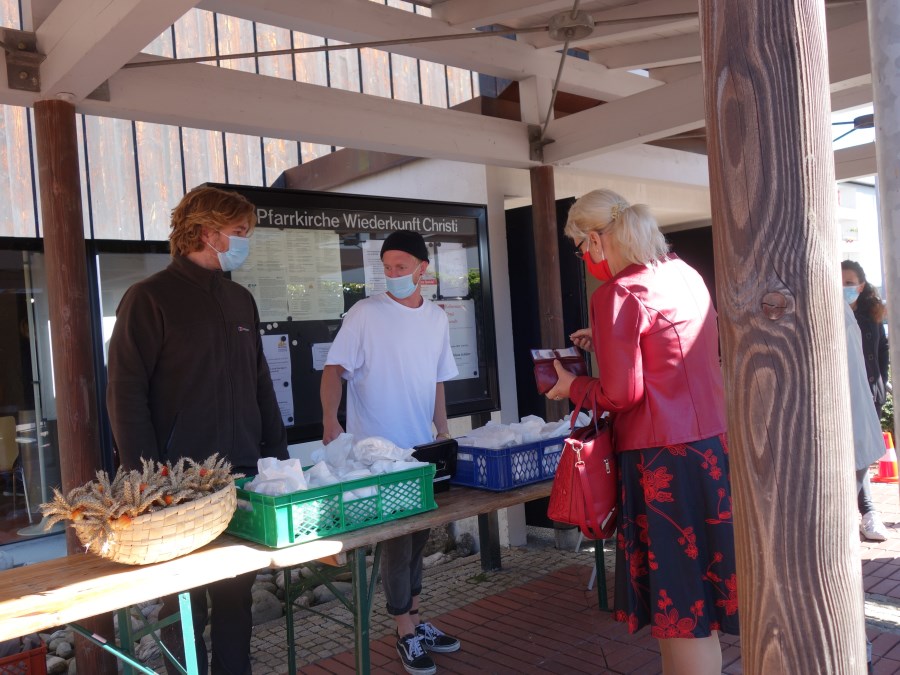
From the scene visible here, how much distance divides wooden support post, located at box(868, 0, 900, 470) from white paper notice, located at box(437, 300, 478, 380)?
3.96 metres

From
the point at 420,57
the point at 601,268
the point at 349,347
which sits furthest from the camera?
the point at 420,57

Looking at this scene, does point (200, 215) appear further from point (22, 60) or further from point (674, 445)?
point (674, 445)

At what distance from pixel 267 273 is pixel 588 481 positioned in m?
2.48

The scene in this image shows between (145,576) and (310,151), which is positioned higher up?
(310,151)

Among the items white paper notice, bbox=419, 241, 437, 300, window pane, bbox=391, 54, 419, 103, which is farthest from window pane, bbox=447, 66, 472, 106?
white paper notice, bbox=419, 241, 437, 300

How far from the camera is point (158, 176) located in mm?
7133

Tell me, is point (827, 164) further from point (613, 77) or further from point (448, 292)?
point (613, 77)

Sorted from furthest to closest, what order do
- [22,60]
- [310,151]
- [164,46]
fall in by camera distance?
1. [310,151]
2. [164,46]
3. [22,60]

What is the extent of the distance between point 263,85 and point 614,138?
7.09ft

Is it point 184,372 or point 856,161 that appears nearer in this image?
point 184,372

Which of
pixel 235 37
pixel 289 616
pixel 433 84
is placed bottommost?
pixel 289 616

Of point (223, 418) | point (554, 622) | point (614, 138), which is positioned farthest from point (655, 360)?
point (614, 138)

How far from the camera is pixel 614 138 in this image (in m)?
4.94

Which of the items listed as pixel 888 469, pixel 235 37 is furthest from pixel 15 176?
pixel 888 469
